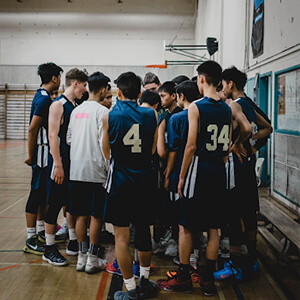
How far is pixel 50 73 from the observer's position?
3.44 metres

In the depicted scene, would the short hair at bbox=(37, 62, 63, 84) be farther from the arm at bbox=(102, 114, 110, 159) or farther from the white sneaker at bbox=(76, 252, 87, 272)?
the white sneaker at bbox=(76, 252, 87, 272)

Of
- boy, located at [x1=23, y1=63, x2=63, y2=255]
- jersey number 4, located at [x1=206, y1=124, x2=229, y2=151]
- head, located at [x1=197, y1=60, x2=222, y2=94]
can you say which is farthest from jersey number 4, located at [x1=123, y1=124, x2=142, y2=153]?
boy, located at [x1=23, y1=63, x2=63, y2=255]

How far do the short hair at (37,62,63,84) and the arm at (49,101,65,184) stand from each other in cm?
43

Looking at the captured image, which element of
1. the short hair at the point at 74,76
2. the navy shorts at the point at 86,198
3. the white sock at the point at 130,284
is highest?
the short hair at the point at 74,76

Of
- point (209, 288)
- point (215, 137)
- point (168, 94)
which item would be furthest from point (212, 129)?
point (209, 288)

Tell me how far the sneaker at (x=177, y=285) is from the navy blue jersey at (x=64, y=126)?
1.44 meters

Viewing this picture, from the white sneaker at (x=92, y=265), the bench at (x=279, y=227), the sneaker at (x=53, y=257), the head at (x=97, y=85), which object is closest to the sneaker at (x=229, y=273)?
the bench at (x=279, y=227)

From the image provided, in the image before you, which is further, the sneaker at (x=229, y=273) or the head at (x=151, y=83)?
the head at (x=151, y=83)

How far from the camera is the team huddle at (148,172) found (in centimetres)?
255

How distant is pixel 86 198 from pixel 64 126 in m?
0.70

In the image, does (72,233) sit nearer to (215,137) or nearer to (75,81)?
(75,81)

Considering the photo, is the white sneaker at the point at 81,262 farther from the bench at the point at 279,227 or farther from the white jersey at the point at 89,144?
the bench at the point at 279,227

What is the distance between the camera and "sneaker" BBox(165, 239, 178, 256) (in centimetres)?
350

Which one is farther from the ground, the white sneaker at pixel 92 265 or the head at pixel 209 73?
the head at pixel 209 73
